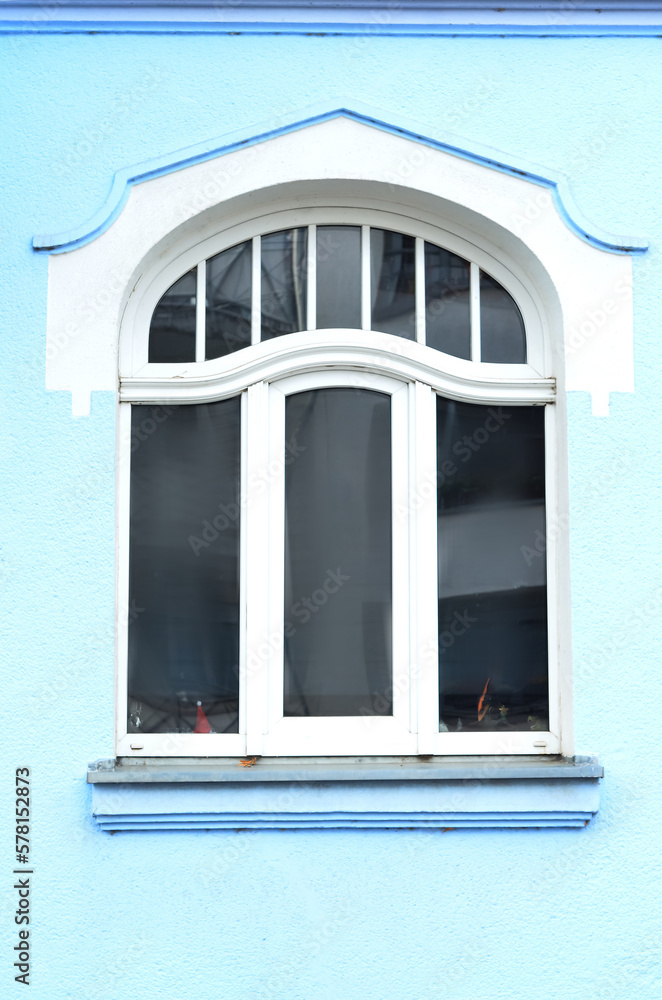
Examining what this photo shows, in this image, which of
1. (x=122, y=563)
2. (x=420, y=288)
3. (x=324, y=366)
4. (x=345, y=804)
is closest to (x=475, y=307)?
(x=420, y=288)

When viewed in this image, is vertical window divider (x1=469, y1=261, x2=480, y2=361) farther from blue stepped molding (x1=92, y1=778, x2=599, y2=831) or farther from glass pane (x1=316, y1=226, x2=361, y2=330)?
blue stepped molding (x1=92, y1=778, x2=599, y2=831)

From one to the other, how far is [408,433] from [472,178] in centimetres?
106

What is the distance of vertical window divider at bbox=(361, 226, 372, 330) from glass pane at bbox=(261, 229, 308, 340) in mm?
241

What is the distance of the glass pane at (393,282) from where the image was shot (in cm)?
345

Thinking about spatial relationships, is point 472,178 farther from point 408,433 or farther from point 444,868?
point 444,868

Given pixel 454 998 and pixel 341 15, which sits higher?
pixel 341 15

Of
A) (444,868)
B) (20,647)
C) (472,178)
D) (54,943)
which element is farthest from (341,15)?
(54,943)

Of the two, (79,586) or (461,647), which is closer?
(79,586)

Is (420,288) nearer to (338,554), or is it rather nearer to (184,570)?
(338,554)

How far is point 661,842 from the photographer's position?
10.5 ft

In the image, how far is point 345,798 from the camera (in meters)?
3.11

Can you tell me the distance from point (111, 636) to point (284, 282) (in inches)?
63.4

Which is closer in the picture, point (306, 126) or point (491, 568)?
point (306, 126)

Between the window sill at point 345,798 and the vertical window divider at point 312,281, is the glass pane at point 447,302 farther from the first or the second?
the window sill at point 345,798
